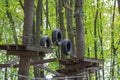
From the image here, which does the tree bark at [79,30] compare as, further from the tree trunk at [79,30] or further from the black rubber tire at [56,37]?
the black rubber tire at [56,37]

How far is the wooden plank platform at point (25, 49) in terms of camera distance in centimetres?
792

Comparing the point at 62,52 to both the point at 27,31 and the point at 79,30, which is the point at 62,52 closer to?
the point at 27,31

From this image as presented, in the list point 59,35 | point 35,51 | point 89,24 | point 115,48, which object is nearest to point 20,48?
point 35,51

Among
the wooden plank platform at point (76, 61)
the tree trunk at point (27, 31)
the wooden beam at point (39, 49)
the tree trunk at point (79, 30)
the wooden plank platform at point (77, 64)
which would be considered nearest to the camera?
the wooden beam at point (39, 49)

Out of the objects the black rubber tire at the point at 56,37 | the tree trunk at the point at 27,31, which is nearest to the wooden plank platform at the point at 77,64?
the black rubber tire at the point at 56,37

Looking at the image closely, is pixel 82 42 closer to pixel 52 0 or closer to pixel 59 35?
pixel 59 35

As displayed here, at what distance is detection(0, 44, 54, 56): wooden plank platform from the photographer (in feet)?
26.0

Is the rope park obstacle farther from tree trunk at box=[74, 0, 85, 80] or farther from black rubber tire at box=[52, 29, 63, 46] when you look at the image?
tree trunk at box=[74, 0, 85, 80]

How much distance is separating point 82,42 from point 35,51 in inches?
101

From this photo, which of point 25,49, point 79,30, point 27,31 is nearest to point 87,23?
point 79,30

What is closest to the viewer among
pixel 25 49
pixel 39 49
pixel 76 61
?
pixel 25 49

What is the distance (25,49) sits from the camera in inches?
313

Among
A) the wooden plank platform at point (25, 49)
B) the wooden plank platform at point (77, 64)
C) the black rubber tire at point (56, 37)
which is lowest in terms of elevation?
the wooden plank platform at point (77, 64)

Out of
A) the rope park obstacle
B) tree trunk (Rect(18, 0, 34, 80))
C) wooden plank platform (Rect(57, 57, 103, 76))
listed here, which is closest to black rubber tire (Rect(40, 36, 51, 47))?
the rope park obstacle
